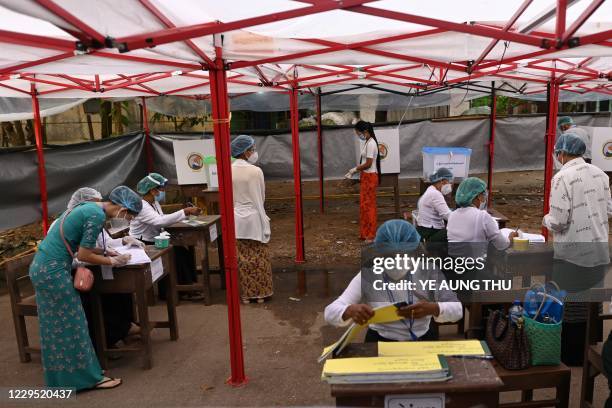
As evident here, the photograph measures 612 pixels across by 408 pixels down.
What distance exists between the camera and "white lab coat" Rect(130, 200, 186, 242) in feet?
15.9

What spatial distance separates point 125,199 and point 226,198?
3.61 feet

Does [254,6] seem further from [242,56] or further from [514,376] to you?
[514,376]

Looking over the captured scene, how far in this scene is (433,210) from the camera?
503cm

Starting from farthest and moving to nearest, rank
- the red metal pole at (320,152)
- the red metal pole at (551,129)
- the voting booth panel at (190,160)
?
the red metal pole at (320,152) < the voting booth panel at (190,160) < the red metal pole at (551,129)

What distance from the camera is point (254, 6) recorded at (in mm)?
2543

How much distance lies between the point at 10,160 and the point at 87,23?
19.5 feet

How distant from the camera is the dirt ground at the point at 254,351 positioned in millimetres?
3490

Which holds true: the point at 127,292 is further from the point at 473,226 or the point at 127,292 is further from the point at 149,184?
the point at 473,226

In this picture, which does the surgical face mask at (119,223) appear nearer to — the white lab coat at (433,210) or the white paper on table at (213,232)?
the white paper on table at (213,232)

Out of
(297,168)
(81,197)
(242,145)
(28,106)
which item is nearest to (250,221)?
(242,145)

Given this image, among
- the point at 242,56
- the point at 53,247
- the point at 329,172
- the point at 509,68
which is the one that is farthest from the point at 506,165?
the point at 53,247

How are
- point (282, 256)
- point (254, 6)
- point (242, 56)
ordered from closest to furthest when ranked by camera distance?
point (254, 6), point (242, 56), point (282, 256)

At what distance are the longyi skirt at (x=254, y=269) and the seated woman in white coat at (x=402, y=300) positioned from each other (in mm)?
2633

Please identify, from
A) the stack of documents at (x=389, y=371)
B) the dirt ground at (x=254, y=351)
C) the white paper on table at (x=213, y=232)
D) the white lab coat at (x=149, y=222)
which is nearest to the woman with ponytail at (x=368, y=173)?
the dirt ground at (x=254, y=351)
